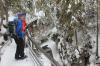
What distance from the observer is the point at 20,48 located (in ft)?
28.5

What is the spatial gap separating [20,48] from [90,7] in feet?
43.8

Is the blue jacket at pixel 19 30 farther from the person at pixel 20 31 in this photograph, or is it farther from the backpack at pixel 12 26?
the backpack at pixel 12 26

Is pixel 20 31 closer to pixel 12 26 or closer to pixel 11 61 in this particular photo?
pixel 12 26

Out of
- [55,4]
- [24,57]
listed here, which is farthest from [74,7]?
[24,57]

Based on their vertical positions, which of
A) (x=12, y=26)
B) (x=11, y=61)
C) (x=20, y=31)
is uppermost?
(x=12, y=26)

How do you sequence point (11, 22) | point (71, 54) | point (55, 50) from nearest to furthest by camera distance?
point (11, 22), point (71, 54), point (55, 50)

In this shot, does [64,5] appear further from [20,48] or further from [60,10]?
[20,48]

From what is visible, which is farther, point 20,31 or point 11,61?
point 11,61

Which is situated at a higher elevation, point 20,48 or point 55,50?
point 20,48

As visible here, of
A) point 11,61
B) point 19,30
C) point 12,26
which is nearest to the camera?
point 12,26

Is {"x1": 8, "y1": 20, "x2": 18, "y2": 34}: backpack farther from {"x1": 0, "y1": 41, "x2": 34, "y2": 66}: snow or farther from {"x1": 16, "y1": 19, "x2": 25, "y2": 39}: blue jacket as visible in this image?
{"x1": 0, "y1": 41, "x2": 34, "y2": 66}: snow

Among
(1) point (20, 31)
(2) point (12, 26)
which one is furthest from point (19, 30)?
(2) point (12, 26)

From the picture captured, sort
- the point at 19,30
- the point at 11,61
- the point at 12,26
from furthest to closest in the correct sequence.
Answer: the point at 11,61
the point at 19,30
the point at 12,26

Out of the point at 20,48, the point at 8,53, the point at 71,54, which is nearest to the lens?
the point at 20,48
